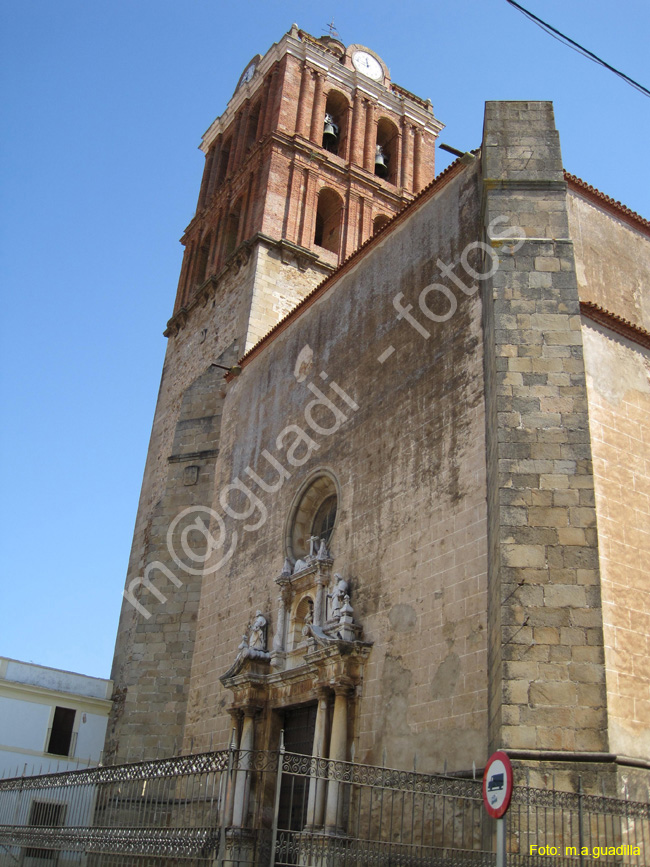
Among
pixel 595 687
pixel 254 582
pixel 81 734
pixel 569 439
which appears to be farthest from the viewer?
pixel 81 734

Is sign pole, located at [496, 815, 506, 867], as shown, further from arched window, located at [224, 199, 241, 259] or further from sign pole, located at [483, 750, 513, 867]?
arched window, located at [224, 199, 241, 259]

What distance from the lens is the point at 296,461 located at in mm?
13789

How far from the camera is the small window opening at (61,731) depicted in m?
18.4

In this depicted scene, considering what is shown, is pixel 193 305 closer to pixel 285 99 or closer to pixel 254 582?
pixel 285 99

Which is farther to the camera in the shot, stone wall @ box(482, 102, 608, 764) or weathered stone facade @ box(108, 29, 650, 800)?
weathered stone facade @ box(108, 29, 650, 800)

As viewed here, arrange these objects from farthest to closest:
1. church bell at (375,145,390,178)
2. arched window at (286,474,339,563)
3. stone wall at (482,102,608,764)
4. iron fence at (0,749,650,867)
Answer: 1. church bell at (375,145,390,178)
2. arched window at (286,474,339,563)
3. stone wall at (482,102,608,764)
4. iron fence at (0,749,650,867)

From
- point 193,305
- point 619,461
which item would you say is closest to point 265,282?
point 193,305

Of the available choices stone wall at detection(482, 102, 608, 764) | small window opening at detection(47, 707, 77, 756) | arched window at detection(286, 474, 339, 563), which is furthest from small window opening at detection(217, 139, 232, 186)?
stone wall at detection(482, 102, 608, 764)

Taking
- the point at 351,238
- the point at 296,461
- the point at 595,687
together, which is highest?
the point at 351,238

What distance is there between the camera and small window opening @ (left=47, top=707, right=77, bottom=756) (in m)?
18.4

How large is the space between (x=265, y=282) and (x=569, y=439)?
→ 11.8 meters

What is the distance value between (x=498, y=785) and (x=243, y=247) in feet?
53.5

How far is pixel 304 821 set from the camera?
1066cm

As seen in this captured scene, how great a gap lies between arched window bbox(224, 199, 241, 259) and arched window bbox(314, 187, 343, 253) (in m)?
2.13
